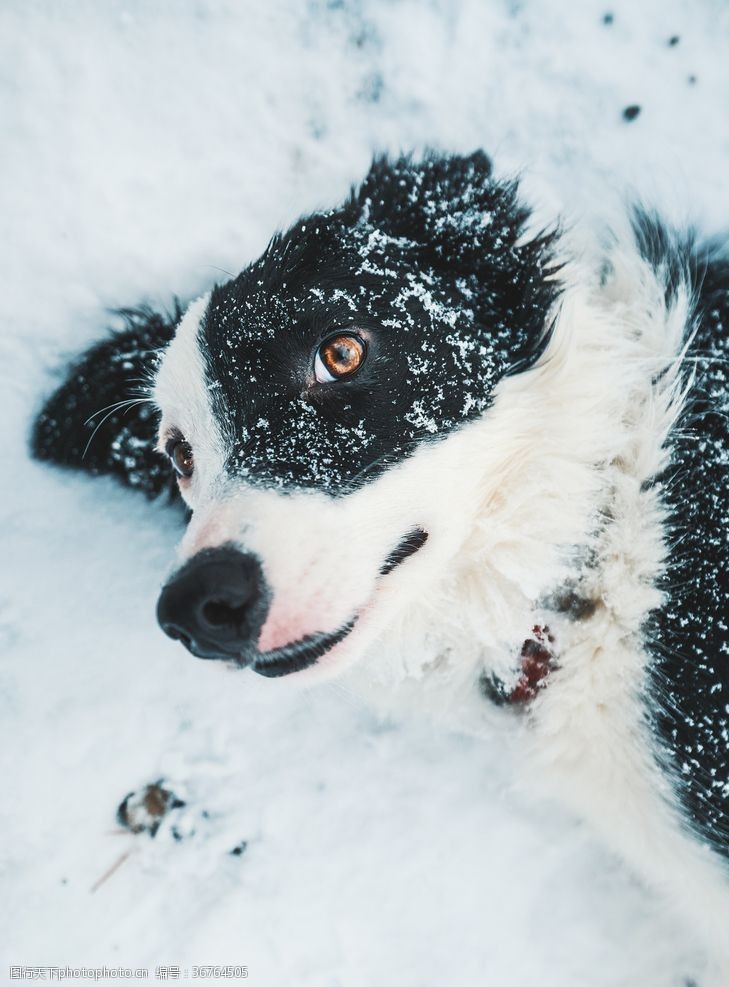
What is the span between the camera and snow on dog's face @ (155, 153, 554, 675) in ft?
4.50

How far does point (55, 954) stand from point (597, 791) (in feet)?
6.46

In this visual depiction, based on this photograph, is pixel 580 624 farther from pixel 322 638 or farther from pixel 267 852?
pixel 267 852

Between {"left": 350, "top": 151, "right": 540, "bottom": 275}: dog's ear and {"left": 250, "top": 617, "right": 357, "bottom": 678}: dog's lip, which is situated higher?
{"left": 350, "top": 151, "right": 540, "bottom": 275}: dog's ear

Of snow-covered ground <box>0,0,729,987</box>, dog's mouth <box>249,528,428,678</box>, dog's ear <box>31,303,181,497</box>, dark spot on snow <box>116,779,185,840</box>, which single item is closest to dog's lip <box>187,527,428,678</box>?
dog's mouth <box>249,528,428,678</box>

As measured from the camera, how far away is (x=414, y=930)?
8.05 ft

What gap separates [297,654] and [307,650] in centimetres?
2

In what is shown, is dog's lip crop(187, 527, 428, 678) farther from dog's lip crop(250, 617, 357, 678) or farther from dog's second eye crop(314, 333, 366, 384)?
dog's second eye crop(314, 333, 366, 384)

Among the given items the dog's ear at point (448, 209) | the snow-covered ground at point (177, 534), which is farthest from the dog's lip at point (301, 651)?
the snow-covered ground at point (177, 534)

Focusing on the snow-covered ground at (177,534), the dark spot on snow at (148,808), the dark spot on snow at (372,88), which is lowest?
the dark spot on snow at (148,808)

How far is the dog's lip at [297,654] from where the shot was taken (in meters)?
1.40

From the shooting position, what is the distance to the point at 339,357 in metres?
1.57


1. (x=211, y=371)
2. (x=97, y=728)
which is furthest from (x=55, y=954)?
(x=211, y=371)

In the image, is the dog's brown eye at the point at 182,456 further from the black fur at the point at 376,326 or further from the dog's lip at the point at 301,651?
the dog's lip at the point at 301,651

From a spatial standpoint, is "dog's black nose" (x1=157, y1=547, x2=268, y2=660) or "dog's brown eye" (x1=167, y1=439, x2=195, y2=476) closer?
"dog's black nose" (x1=157, y1=547, x2=268, y2=660)
